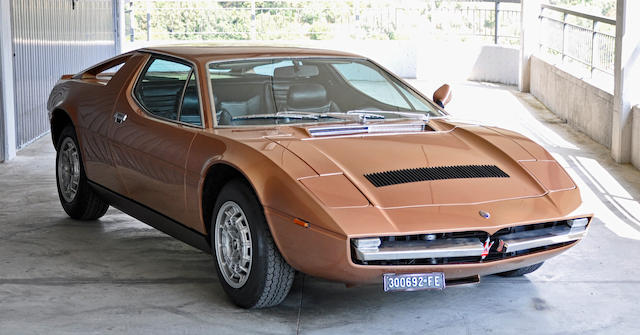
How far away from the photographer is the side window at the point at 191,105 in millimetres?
5566

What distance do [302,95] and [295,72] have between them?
0.84 feet

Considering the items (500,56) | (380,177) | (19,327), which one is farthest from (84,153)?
(500,56)

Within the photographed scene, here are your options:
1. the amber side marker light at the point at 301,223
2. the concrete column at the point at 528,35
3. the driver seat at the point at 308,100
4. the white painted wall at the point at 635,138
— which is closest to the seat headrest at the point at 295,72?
the driver seat at the point at 308,100

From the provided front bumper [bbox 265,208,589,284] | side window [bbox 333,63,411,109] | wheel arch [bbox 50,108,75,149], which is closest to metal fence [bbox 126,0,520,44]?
wheel arch [bbox 50,108,75,149]

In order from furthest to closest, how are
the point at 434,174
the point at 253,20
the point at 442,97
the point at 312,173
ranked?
1. the point at 253,20
2. the point at 442,97
3. the point at 434,174
4. the point at 312,173

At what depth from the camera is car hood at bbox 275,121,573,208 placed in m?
4.63

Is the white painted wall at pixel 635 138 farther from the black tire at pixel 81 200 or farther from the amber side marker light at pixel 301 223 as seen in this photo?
the amber side marker light at pixel 301 223

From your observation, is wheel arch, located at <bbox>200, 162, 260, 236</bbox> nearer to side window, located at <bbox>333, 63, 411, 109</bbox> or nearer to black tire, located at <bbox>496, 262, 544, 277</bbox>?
side window, located at <bbox>333, 63, 411, 109</bbox>

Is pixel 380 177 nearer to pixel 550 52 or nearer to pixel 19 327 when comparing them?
pixel 19 327

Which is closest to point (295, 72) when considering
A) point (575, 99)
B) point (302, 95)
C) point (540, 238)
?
point (302, 95)

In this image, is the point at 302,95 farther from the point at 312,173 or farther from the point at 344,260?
the point at 344,260

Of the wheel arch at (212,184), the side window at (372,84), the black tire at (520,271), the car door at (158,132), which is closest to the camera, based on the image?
the wheel arch at (212,184)

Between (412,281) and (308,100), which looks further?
(308,100)

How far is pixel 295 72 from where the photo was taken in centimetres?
595
